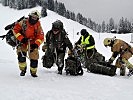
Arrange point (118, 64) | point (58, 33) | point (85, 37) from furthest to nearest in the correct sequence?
point (85, 37) < point (118, 64) < point (58, 33)

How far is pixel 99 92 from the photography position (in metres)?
7.99

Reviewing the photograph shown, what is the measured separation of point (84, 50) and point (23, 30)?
Answer: 19.9ft

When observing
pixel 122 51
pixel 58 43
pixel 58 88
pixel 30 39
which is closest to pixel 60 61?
pixel 58 43

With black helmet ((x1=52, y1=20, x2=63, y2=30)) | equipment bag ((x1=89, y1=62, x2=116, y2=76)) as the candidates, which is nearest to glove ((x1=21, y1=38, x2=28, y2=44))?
black helmet ((x1=52, y1=20, x2=63, y2=30))

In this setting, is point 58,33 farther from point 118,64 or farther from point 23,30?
point 118,64

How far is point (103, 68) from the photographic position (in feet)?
42.3

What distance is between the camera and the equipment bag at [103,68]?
41.8 feet

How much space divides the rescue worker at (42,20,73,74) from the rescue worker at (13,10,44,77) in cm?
109

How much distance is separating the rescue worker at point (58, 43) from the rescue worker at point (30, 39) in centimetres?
109

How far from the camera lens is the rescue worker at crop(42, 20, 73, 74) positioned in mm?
10720

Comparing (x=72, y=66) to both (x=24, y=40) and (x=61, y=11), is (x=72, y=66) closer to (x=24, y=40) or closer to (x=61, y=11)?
(x=24, y=40)

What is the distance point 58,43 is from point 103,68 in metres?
2.80

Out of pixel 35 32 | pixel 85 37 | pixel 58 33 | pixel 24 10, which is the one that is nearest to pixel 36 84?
pixel 35 32

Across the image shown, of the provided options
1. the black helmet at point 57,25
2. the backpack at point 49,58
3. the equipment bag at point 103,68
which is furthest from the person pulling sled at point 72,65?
the equipment bag at point 103,68
